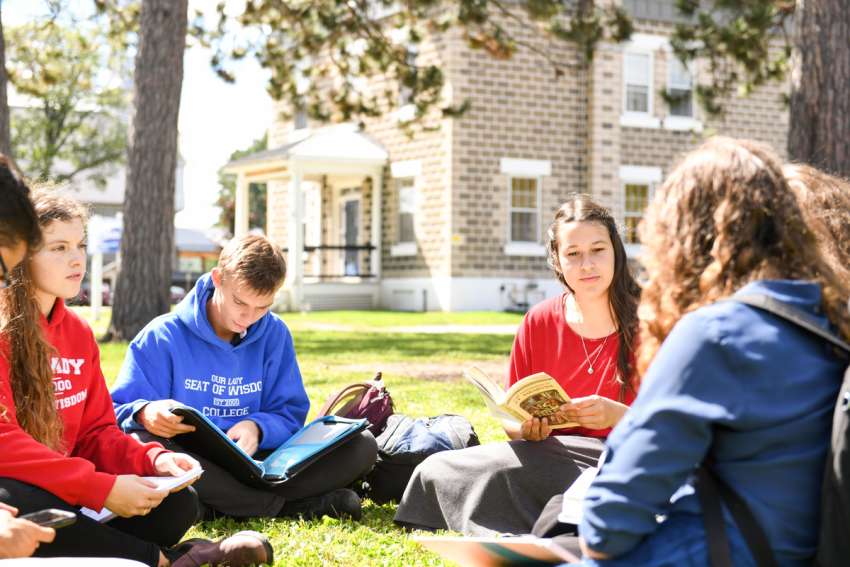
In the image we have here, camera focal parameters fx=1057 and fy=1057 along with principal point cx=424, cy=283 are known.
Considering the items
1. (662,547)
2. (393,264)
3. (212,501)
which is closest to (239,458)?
(212,501)

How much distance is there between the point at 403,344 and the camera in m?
13.8

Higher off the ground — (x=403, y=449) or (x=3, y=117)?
(x=3, y=117)

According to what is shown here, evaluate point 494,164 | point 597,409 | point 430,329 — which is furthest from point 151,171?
point 597,409

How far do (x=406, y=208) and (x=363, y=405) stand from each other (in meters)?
17.4

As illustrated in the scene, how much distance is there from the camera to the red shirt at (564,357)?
13.9 ft

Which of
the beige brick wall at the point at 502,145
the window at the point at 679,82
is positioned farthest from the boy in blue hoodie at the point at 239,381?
the window at the point at 679,82

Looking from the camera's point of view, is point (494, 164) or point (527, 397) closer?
point (527, 397)

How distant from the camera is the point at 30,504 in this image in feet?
10.2

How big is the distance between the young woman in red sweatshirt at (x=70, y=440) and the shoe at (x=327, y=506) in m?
0.98

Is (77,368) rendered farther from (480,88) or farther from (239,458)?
(480,88)

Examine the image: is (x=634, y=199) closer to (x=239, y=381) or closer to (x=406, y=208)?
(x=406, y=208)

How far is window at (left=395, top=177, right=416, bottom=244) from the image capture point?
2238 centimetres

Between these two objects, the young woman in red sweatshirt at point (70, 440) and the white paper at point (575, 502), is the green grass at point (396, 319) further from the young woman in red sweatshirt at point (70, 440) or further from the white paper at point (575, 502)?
the white paper at point (575, 502)

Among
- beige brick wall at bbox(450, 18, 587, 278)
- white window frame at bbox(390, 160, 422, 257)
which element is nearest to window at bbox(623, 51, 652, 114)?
beige brick wall at bbox(450, 18, 587, 278)
